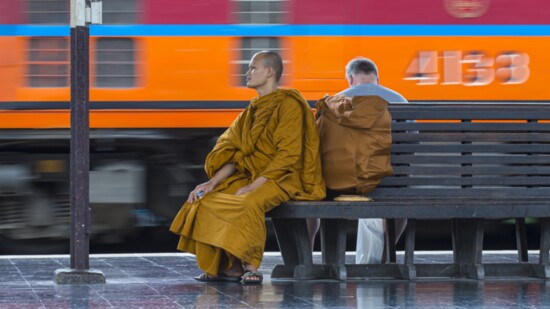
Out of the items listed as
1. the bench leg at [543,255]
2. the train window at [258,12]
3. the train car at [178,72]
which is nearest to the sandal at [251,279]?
the bench leg at [543,255]

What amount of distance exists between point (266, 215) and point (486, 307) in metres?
1.71

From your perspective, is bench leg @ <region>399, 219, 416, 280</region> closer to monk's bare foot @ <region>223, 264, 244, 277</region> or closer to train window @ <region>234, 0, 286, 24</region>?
monk's bare foot @ <region>223, 264, 244, 277</region>

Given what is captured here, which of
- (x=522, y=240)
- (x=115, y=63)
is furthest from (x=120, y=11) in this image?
(x=522, y=240)

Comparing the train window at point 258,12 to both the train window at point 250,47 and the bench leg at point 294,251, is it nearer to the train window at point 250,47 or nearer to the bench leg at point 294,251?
the train window at point 250,47

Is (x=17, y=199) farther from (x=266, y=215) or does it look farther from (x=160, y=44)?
(x=266, y=215)

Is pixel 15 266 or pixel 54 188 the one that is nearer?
pixel 15 266

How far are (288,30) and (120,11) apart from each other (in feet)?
4.73

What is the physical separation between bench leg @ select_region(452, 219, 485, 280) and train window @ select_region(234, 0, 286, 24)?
147 inches

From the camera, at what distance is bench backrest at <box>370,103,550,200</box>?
326 inches

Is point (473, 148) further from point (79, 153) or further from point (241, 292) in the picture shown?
point (79, 153)

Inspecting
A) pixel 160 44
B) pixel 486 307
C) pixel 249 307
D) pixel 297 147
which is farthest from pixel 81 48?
pixel 160 44

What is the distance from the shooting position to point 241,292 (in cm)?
744

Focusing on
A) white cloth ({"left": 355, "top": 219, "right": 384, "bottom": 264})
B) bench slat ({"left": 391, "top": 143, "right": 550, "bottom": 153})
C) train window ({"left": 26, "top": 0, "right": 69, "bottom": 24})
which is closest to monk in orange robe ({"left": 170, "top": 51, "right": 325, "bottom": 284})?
bench slat ({"left": 391, "top": 143, "right": 550, "bottom": 153})

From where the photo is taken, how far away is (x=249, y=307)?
6.69m
